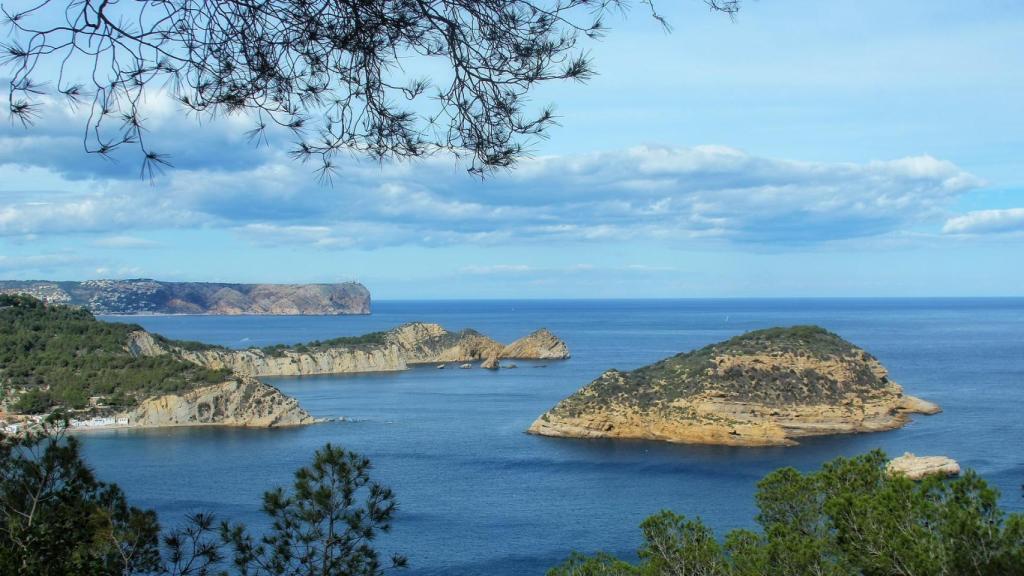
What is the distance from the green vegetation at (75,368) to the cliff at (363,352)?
141 inches

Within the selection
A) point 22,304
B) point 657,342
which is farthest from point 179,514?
point 657,342

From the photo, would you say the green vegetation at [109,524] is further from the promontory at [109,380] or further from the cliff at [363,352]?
the cliff at [363,352]

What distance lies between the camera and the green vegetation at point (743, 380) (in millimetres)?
42000

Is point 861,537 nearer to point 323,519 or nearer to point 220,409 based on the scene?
point 323,519

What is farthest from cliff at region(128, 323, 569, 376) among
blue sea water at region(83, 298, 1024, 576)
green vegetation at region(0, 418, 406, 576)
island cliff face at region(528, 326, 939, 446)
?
green vegetation at region(0, 418, 406, 576)

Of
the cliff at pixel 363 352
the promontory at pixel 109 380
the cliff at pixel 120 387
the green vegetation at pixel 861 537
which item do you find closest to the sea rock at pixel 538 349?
the cliff at pixel 363 352

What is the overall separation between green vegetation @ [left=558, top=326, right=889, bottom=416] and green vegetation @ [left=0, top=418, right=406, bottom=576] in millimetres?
34128

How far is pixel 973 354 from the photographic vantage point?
79.8m

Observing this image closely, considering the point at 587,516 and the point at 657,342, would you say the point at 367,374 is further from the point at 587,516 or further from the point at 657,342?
the point at 587,516

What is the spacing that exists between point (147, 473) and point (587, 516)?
1719 cm

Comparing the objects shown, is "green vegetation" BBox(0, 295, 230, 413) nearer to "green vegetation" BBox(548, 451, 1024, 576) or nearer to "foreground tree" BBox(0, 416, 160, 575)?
"green vegetation" BBox(548, 451, 1024, 576)

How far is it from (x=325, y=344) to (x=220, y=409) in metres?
35.4

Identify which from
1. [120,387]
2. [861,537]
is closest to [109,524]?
[861,537]

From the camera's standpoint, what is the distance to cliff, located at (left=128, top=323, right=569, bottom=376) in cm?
6569
